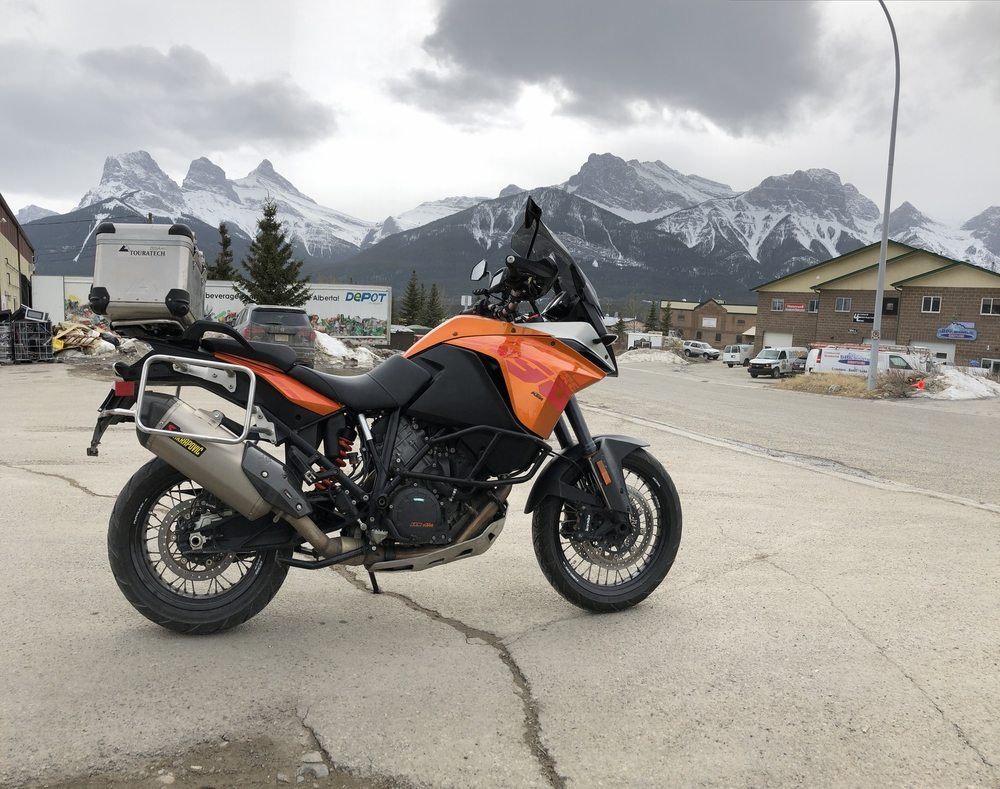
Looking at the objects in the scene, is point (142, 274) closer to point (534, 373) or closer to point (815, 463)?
point (534, 373)

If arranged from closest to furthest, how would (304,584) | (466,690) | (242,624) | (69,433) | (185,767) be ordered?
1. (185,767)
2. (466,690)
3. (242,624)
4. (304,584)
5. (69,433)

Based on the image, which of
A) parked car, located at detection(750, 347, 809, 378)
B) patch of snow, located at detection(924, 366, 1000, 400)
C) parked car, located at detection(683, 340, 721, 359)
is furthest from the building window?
patch of snow, located at detection(924, 366, 1000, 400)

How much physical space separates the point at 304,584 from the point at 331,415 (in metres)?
1.25

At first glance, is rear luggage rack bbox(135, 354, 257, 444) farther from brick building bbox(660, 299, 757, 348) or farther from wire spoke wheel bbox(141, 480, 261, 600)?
brick building bbox(660, 299, 757, 348)

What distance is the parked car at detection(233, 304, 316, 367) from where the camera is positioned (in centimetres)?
1692

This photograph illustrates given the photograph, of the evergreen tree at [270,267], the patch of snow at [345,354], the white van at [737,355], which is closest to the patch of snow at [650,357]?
the white van at [737,355]

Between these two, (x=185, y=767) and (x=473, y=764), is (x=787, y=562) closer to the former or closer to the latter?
(x=473, y=764)

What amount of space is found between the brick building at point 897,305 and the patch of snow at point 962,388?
20070mm

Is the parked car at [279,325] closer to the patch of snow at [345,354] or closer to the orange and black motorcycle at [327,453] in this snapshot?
the patch of snow at [345,354]

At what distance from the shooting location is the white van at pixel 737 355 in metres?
55.0

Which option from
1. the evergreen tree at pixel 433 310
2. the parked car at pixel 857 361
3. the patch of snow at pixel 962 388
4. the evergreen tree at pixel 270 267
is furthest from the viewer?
the evergreen tree at pixel 433 310

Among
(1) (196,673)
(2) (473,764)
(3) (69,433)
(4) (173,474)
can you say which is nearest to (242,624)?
(1) (196,673)

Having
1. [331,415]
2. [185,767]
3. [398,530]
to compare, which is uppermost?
[331,415]

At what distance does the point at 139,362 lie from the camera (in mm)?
2939
